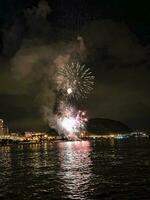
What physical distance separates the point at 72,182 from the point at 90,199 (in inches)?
Result: 766

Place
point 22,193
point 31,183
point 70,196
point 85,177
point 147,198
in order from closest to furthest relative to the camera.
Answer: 1. point 147,198
2. point 70,196
3. point 22,193
4. point 31,183
5. point 85,177

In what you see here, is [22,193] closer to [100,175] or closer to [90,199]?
[90,199]

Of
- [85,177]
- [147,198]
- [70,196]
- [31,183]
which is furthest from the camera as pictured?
[85,177]

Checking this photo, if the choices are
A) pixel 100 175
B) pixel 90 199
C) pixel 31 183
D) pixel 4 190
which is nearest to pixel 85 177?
pixel 100 175

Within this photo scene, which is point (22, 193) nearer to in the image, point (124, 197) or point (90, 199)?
point (90, 199)

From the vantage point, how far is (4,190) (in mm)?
70500

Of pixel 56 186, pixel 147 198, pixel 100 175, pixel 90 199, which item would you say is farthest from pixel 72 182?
pixel 147 198

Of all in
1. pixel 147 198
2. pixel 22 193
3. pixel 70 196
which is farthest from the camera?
pixel 22 193

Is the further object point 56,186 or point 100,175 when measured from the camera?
point 100,175

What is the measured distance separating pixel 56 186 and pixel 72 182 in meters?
4.97

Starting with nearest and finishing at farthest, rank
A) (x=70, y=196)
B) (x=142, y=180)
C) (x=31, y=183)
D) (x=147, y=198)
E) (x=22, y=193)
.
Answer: (x=147, y=198) < (x=70, y=196) < (x=22, y=193) < (x=142, y=180) < (x=31, y=183)

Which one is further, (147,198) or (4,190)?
(4,190)

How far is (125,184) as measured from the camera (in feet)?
229

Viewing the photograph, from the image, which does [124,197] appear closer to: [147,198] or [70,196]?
[147,198]
